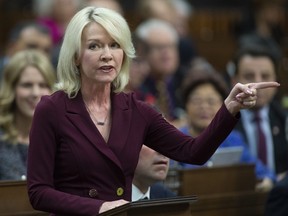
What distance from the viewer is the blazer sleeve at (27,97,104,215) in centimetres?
372

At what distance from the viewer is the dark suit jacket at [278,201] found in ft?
16.7

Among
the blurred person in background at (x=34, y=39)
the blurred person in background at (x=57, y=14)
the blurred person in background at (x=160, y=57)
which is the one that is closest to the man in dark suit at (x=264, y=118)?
the blurred person in background at (x=160, y=57)

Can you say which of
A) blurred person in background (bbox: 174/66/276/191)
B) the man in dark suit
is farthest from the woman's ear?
the man in dark suit

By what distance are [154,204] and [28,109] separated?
2384 millimetres

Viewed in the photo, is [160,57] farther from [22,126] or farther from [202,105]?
[22,126]

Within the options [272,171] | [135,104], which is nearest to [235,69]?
[272,171]

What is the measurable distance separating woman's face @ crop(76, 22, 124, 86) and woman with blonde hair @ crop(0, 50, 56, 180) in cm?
180

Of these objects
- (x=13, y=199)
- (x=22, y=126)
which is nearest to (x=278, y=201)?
(x=13, y=199)

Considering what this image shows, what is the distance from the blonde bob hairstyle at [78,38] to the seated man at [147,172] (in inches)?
33.1

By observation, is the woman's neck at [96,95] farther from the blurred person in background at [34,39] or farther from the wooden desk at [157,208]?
the blurred person in background at [34,39]

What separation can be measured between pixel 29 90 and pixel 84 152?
88.6 inches

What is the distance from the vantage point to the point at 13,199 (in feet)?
15.4

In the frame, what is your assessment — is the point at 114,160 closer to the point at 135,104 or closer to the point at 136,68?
the point at 135,104

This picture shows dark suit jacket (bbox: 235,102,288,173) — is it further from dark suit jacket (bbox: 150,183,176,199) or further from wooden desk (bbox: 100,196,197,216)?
wooden desk (bbox: 100,196,197,216)
